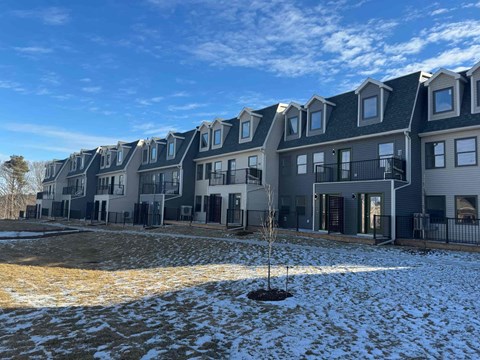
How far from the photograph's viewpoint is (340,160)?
71.8 ft

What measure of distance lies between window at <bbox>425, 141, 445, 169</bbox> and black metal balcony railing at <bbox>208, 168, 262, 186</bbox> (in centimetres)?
1090

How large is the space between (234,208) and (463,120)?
52.0ft

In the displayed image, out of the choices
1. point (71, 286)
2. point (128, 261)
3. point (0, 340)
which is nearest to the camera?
point (0, 340)

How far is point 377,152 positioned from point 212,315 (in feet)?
52.0

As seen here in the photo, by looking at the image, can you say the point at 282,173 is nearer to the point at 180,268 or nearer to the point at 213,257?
the point at 213,257

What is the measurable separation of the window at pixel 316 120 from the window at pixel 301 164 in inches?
82.0

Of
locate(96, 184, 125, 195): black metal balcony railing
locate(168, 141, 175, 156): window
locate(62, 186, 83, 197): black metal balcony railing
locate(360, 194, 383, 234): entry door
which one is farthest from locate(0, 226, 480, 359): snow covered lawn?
locate(62, 186, 83, 197): black metal balcony railing

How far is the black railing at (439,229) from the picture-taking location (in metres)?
16.4

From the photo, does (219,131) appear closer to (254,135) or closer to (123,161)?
(254,135)

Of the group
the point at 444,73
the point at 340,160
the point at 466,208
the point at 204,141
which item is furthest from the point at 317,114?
the point at 204,141

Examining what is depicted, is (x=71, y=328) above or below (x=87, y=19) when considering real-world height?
below

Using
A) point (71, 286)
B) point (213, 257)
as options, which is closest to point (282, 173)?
point (213, 257)

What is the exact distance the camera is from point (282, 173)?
25719 millimetres

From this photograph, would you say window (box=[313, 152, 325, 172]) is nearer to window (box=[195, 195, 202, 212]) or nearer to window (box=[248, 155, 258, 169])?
window (box=[248, 155, 258, 169])
